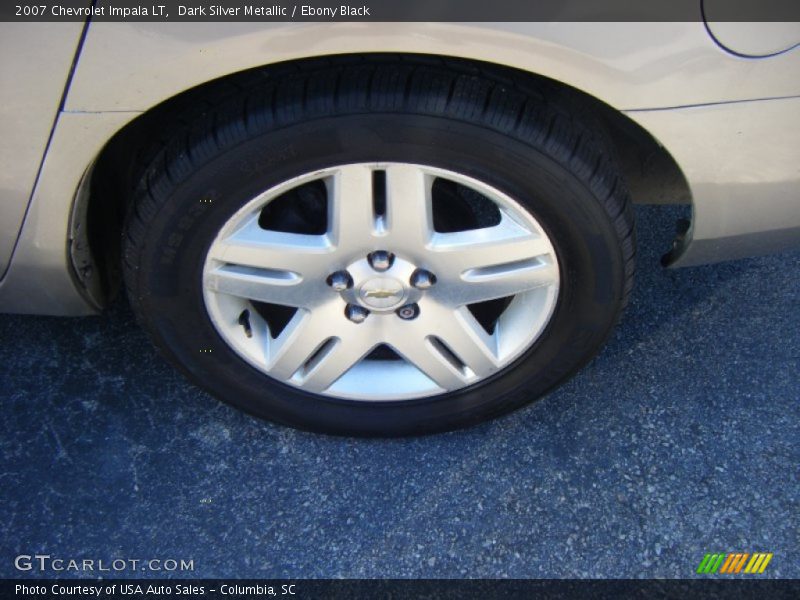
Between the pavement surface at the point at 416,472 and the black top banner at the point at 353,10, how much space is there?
1.02 meters

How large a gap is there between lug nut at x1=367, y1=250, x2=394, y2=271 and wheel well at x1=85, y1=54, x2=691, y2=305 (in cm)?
38

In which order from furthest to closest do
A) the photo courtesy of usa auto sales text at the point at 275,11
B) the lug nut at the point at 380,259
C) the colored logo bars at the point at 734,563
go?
the colored logo bars at the point at 734,563 → the lug nut at the point at 380,259 → the photo courtesy of usa auto sales text at the point at 275,11

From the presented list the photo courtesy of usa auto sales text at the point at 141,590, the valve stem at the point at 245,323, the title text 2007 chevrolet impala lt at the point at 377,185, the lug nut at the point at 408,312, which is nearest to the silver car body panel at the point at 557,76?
the title text 2007 chevrolet impala lt at the point at 377,185

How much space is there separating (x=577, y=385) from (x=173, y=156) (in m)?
1.16

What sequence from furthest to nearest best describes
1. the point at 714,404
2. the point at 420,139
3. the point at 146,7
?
the point at 714,404
the point at 420,139
the point at 146,7

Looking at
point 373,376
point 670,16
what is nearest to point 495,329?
point 373,376

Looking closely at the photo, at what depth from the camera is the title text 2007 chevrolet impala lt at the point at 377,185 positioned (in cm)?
141

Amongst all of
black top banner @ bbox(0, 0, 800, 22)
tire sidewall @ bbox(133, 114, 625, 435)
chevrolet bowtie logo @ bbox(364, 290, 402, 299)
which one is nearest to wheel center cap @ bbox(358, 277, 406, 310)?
chevrolet bowtie logo @ bbox(364, 290, 402, 299)

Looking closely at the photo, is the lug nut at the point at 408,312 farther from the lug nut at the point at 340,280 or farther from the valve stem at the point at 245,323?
the valve stem at the point at 245,323

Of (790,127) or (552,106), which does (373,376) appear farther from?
(790,127)

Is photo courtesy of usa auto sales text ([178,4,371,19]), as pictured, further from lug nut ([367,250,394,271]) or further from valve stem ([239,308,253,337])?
valve stem ([239,308,253,337])

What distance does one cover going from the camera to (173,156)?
61.3 inches

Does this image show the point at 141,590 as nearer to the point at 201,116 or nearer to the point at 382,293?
the point at 382,293

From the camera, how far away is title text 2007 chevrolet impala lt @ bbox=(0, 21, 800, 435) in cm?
141
